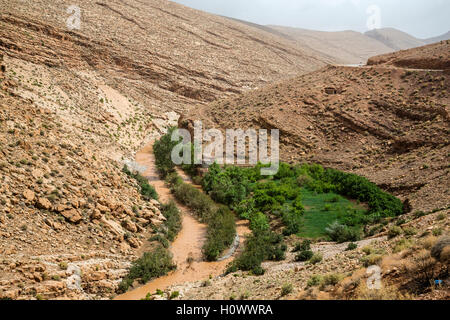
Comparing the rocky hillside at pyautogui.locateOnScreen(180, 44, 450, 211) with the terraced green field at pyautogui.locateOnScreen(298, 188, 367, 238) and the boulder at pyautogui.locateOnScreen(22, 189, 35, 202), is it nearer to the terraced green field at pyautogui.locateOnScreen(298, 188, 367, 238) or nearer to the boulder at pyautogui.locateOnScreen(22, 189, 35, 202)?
the terraced green field at pyautogui.locateOnScreen(298, 188, 367, 238)

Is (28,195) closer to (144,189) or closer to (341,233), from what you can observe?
(144,189)

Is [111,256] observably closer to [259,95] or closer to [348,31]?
[259,95]

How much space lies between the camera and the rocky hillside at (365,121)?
1800cm

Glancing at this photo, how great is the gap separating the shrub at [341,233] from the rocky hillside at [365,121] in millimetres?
3942

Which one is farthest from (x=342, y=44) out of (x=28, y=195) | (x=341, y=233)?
(x=28, y=195)

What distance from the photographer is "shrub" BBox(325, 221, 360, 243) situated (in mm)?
12047

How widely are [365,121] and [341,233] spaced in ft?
46.1

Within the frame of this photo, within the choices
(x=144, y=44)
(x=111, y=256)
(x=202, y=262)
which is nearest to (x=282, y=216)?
(x=202, y=262)

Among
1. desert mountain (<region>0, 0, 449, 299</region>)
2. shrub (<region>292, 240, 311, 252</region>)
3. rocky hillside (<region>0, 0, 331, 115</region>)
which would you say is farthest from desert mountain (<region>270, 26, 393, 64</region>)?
shrub (<region>292, 240, 311, 252</region>)

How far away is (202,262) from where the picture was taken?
13.1 m

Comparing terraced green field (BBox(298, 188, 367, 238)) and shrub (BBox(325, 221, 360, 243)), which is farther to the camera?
terraced green field (BBox(298, 188, 367, 238))

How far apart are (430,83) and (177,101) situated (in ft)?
89.6

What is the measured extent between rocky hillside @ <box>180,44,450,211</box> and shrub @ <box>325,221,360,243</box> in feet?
12.9

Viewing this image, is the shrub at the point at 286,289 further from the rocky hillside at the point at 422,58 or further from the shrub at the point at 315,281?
the rocky hillside at the point at 422,58
